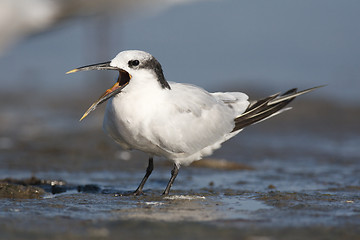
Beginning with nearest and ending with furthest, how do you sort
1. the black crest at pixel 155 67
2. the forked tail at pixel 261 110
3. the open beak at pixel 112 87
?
the open beak at pixel 112 87 → the black crest at pixel 155 67 → the forked tail at pixel 261 110

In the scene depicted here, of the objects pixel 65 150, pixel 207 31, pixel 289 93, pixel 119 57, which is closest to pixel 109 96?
pixel 119 57

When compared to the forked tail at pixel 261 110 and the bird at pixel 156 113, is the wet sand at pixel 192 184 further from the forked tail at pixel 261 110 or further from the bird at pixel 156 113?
the forked tail at pixel 261 110

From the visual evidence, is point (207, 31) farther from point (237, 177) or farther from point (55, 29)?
point (237, 177)

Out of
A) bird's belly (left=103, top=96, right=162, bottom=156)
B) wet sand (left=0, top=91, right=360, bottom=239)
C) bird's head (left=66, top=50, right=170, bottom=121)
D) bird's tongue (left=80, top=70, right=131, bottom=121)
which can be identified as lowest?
wet sand (left=0, top=91, right=360, bottom=239)

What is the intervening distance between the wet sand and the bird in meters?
0.36

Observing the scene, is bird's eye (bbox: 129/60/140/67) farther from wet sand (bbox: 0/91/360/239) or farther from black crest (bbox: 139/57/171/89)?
wet sand (bbox: 0/91/360/239)

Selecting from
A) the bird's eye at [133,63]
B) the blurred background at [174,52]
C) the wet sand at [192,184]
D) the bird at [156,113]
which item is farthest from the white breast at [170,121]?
the blurred background at [174,52]

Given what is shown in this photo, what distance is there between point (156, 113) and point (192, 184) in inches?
47.9

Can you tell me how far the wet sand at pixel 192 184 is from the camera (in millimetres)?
3439

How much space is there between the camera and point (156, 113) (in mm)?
4531

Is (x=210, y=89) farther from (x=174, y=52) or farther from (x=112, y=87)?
(x=112, y=87)

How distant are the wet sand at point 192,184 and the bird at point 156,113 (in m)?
0.36

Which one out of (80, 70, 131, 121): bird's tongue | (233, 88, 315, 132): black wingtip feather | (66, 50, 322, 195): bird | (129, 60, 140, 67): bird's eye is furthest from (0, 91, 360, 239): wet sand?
(129, 60, 140, 67): bird's eye

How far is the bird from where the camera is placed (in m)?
4.47
